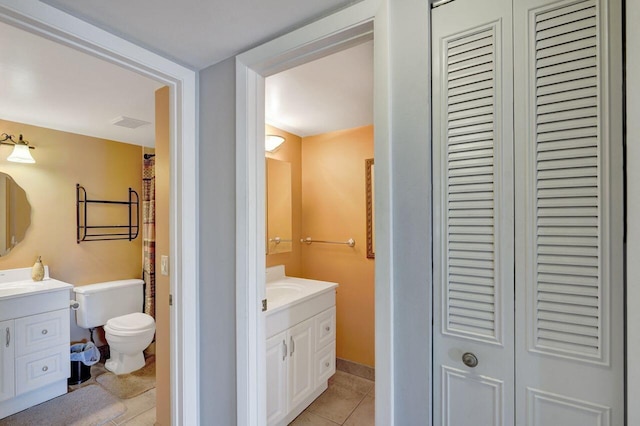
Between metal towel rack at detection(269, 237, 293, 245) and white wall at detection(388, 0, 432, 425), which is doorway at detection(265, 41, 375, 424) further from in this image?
A: white wall at detection(388, 0, 432, 425)

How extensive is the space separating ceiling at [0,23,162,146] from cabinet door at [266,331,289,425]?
171 centimetres

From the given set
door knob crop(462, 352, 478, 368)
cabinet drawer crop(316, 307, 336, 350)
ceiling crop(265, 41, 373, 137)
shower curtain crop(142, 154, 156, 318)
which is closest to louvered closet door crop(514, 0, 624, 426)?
door knob crop(462, 352, 478, 368)

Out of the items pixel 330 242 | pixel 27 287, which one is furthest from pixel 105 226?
pixel 330 242

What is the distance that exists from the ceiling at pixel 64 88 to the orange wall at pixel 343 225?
56.9 inches

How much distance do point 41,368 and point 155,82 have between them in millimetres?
2244

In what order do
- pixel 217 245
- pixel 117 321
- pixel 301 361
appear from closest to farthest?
pixel 217 245, pixel 301 361, pixel 117 321

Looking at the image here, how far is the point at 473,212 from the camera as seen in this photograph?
2.89ft

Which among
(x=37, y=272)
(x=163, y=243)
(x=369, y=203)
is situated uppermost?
(x=369, y=203)

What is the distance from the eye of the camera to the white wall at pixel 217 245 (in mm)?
1424

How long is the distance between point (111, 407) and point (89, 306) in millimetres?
958

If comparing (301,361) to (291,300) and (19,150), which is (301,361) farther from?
(19,150)

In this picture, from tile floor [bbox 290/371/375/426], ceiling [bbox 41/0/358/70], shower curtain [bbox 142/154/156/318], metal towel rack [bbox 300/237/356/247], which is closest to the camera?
ceiling [bbox 41/0/358/70]

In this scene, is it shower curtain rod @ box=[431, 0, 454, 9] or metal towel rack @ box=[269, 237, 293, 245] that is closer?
shower curtain rod @ box=[431, 0, 454, 9]

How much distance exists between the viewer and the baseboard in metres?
2.60
